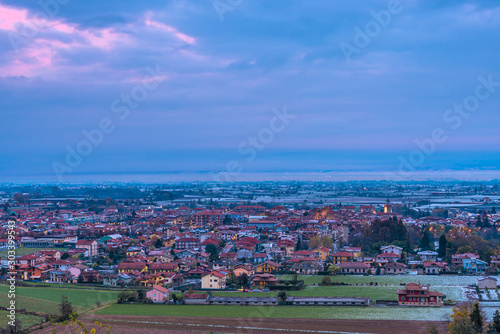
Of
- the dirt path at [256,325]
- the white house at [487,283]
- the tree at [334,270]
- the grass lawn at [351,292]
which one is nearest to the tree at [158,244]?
the tree at [334,270]

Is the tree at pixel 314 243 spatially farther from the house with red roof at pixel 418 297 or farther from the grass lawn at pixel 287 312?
the grass lawn at pixel 287 312

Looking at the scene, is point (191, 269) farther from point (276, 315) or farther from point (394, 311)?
point (394, 311)

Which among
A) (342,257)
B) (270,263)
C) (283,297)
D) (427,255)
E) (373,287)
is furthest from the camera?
(427,255)

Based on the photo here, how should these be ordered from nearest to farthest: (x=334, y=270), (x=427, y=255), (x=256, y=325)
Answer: (x=256, y=325)
(x=334, y=270)
(x=427, y=255)

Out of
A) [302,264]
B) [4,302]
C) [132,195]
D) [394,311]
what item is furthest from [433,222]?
[132,195]

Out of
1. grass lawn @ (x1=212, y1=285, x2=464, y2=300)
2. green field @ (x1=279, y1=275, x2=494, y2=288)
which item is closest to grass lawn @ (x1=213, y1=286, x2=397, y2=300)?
grass lawn @ (x1=212, y1=285, x2=464, y2=300)

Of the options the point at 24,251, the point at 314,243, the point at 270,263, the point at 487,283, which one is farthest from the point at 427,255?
the point at 24,251

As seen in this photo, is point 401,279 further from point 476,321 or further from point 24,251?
point 24,251
